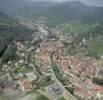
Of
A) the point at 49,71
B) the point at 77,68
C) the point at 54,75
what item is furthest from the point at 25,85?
the point at 77,68

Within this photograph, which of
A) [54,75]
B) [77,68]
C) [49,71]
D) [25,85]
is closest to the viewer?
[25,85]

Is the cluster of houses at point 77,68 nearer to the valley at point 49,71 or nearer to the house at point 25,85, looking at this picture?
the valley at point 49,71

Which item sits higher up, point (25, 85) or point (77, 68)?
point (77, 68)

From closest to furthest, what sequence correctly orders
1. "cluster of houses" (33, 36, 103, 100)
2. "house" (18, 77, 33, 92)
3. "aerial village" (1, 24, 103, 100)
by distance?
"cluster of houses" (33, 36, 103, 100), "aerial village" (1, 24, 103, 100), "house" (18, 77, 33, 92)

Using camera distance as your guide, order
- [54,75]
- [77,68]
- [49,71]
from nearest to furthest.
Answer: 1. [54,75]
2. [49,71]
3. [77,68]

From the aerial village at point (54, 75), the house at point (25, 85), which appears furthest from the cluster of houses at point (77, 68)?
the house at point (25, 85)

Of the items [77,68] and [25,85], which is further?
[77,68]

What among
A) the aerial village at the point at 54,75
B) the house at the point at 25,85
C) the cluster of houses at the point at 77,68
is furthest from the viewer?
the house at the point at 25,85

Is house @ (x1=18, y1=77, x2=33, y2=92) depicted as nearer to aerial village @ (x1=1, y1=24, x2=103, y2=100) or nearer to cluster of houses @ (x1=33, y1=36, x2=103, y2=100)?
aerial village @ (x1=1, y1=24, x2=103, y2=100)

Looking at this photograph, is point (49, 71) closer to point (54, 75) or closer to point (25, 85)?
point (54, 75)

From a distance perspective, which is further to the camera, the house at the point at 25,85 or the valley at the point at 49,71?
the house at the point at 25,85

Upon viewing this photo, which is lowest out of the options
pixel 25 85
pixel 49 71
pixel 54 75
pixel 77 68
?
pixel 25 85

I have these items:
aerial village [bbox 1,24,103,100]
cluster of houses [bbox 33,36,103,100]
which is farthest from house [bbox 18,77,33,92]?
cluster of houses [bbox 33,36,103,100]
